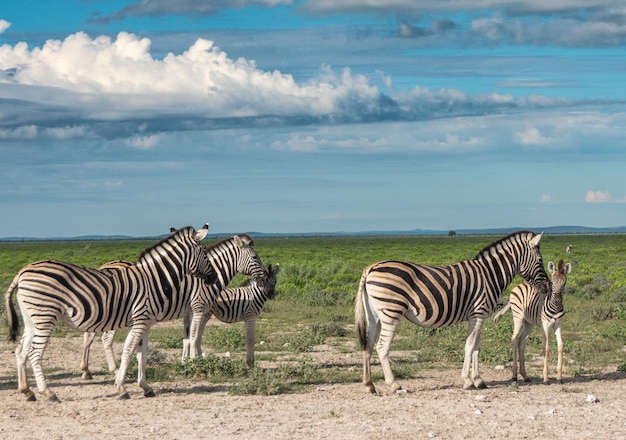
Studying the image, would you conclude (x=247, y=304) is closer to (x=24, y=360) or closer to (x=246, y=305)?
(x=246, y=305)

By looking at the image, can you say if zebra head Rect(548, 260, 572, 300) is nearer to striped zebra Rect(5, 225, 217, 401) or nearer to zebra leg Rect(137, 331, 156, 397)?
striped zebra Rect(5, 225, 217, 401)

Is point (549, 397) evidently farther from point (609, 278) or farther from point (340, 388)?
point (609, 278)

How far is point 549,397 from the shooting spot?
1211 centimetres

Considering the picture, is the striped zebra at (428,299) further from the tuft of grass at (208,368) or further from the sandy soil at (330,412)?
the tuft of grass at (208,368)

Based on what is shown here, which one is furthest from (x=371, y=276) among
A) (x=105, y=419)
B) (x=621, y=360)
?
(x=621, y=360)

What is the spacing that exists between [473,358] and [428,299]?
112 cm

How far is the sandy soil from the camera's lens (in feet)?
32.9

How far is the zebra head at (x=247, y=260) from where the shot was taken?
48.5 ft

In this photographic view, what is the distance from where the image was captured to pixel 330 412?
11039 mm

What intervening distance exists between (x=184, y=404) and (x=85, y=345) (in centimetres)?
324

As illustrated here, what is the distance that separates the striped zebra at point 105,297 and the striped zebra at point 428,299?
8.26 ft

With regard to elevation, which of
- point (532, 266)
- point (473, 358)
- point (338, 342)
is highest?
point (532, 266)

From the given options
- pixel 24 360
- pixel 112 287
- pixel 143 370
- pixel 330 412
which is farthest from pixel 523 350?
pixel 24 360

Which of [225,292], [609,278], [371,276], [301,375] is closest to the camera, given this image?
[371,276]
